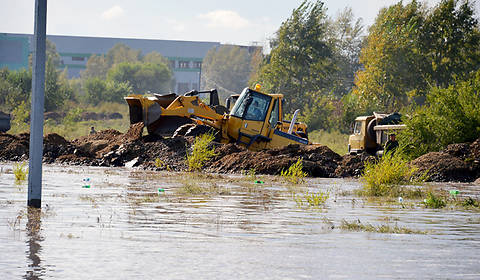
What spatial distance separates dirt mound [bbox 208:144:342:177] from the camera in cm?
2911

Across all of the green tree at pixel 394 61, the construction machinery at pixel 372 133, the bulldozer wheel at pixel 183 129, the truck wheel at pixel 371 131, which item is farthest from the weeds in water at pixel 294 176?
the green tree at pixel 394 61

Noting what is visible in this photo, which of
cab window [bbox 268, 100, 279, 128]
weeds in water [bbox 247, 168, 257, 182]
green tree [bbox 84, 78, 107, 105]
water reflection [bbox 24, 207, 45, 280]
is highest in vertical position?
green tree [bbox 84, 78, 107, 105]

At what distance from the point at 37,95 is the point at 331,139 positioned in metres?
47.9

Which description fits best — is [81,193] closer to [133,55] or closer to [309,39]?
[309,39]

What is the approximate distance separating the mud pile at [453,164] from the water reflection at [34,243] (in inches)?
655

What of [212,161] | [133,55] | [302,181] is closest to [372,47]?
[212,161]

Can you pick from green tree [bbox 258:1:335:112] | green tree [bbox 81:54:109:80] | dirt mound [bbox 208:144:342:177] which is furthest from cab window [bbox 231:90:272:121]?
green tree [bbox 81:54:109:80]

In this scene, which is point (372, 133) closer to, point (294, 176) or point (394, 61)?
point (294, 176)

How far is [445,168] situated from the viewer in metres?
27.8

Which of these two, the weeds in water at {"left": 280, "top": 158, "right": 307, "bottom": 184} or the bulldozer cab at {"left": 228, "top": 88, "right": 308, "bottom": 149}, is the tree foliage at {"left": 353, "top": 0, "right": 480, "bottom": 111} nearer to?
Answer: the bulldozer cab at {"left": 228, "top": 88, "right": 308, "bottom": 149}

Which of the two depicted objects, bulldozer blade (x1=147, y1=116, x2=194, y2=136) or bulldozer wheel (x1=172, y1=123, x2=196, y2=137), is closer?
bulldozer wheel (x1=172, y1=123, x2=196, y2=137)

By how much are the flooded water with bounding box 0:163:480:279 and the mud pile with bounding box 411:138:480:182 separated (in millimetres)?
10265

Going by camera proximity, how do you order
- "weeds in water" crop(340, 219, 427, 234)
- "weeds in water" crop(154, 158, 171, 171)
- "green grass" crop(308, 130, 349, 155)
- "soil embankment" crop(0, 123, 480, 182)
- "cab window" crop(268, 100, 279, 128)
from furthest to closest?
"green grass" crop(308, 130, 349, 155), "cab window" crop(268, 100, 279, 128), "weeds in water" crop(154, 158, 171, 171), "soil embankment" crop(0, 123, 480, 182), "weeds in water" crop(340, 219, 427, 234)

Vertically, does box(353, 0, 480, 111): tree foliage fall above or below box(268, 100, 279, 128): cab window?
above
